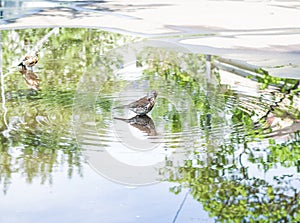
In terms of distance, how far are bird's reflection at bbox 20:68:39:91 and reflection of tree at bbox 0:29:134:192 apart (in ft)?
0.06

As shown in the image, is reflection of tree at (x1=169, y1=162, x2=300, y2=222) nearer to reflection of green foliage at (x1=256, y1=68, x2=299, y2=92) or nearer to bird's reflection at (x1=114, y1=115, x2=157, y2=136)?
bird's reflection at (x1=114, y1=115, x2=157, y2=136)

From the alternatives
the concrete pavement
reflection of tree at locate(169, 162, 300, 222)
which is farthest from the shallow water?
the concrete pavement

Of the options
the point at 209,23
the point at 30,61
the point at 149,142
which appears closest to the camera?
the point at 149,142

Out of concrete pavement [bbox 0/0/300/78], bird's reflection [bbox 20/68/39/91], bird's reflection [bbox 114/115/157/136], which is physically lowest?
bird's reflection [bbox 114/115/157/136]

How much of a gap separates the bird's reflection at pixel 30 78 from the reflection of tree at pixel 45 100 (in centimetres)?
2

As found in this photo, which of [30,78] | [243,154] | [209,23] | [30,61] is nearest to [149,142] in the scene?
[243,154]

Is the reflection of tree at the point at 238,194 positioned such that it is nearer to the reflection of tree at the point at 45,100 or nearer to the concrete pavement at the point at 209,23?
the reflection of tree at the point at 45,100

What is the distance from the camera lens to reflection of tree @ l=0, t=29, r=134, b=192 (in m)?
4.55

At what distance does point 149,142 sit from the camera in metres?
5.05

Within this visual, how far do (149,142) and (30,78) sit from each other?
2247 mm

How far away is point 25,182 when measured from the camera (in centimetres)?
421

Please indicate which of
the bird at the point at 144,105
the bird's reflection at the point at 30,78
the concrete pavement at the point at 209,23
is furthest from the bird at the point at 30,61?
the bird at the point at 144,105

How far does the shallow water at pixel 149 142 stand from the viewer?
3.85 metres

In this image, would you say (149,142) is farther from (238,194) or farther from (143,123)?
(238,194)
